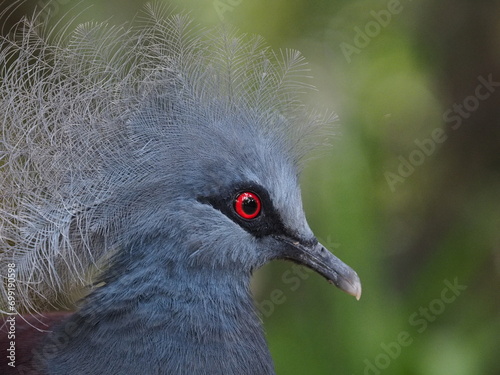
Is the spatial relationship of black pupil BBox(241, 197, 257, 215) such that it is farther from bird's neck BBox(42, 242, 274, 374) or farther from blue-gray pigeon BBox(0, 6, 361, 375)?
bird's neck BBox(42, 242, 274, 374)

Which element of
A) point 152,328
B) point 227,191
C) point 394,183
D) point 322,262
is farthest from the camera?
point 394,183

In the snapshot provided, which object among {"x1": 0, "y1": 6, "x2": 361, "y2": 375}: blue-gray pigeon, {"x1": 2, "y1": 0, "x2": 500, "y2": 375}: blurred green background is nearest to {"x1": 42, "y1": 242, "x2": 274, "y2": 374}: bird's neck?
{"x1": 0, "y1": 6, "x2": 361, "y2": 375}: blue-gray pigeon

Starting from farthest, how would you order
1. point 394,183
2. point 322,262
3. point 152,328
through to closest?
1. point 394,183
2. point 322,262
3. point 152,328

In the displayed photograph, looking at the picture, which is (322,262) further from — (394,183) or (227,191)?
(394,183)

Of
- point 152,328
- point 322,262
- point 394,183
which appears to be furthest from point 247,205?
point 394,183

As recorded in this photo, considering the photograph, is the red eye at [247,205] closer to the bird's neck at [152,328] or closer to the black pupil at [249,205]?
the black pupil at [249,205]

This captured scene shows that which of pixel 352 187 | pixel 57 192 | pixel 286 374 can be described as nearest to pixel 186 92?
pixel 57 192

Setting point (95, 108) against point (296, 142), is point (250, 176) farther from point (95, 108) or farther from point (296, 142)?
point (95, 108)
